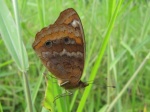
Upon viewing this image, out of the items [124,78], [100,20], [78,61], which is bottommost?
[124,78]

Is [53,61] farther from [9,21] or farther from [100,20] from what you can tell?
[100,20]

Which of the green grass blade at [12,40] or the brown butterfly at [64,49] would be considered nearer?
the green grass blade at [12,40]

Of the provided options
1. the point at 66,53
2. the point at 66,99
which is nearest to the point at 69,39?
the point at 66,53

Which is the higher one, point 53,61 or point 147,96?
point 53,61

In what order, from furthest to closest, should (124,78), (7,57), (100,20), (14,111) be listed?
1. (100,20)
2. (7,57)
3. (124,78)
4. (14,111)

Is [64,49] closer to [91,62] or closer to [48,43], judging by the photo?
[48,43]

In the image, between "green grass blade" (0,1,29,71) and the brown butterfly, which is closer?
"green grass blade" (0,1,29,71)

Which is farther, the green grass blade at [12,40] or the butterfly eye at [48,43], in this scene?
the butterfly eye at [48,43]
